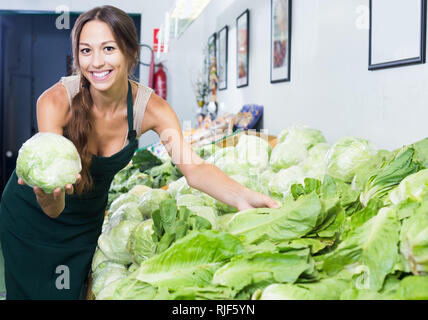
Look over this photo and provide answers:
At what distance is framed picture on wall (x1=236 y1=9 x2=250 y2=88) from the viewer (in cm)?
514

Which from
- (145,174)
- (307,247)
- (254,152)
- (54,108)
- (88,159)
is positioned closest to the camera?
(307,247)

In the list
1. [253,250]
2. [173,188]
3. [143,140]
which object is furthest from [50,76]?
[253,250]

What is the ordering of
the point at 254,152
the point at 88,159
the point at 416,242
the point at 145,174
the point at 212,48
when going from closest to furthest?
the point at 416,242
the point at 88,159
the point at 254,152
the point at 145,174
the point at 212,48

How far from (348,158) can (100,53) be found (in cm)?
113

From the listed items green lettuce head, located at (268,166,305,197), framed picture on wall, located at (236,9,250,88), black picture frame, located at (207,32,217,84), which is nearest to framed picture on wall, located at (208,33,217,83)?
black picture frame, located at (207,32,217,84)

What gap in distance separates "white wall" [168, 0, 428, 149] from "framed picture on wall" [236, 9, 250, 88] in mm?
99

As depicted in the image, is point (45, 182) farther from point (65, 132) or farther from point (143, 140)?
point (143, 140)

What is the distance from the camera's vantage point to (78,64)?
1.82 metres

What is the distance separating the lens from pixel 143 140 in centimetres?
747

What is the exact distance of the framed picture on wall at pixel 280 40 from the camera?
373cm

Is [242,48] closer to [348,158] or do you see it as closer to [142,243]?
[348,158]

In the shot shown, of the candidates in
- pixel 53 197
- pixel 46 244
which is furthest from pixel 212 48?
pixel 53 197

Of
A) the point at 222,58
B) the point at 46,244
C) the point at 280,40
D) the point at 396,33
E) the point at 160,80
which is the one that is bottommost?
the point at 46,244
